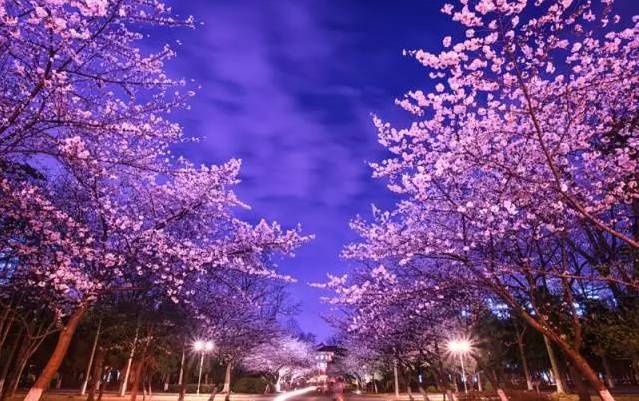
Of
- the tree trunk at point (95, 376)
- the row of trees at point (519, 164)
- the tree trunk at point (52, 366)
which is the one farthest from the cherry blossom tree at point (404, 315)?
the tree trunk at point (95, 376)

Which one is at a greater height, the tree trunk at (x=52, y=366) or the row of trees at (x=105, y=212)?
the row of trees at (x=105, y=212)

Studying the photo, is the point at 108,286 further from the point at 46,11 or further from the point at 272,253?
the point at 46,11

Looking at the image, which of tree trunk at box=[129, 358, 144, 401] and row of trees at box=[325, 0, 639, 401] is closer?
row of trees at box=[325, 0, 639, 401]

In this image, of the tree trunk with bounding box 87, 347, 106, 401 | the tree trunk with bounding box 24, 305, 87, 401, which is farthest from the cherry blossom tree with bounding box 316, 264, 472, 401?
the tree trunk with bounding box 87, 347, 106, 401

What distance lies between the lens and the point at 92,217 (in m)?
17.0

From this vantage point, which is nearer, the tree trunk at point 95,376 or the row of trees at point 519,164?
the row of trees at point 519,164

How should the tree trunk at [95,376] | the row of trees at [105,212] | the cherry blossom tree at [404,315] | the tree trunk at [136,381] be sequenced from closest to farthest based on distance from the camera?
the row of trees at [105,212]
the cherry blossom tree at [404,315]
the tree trunk at [95,376]
the tree trunk at [136,381]

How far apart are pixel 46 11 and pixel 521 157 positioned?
11.1 m

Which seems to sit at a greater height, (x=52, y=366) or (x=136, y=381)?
(x=52, y=366)

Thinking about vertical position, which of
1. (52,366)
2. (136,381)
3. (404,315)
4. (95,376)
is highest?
(404,315)

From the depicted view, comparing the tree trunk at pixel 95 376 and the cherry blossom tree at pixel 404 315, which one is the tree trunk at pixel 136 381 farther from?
the cherry blossom tree at pixel 404 315

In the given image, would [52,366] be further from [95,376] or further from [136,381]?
[95,376]

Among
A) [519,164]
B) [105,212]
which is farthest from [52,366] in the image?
[519,164]

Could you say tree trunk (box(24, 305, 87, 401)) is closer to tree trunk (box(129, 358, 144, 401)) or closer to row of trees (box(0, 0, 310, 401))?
row of trees (box(0, 0, 310, 401))
